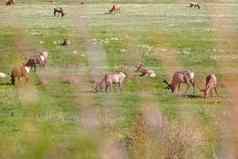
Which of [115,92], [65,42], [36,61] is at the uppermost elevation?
[65,42]

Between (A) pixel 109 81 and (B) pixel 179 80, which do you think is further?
Result: (A) pixel 109 81

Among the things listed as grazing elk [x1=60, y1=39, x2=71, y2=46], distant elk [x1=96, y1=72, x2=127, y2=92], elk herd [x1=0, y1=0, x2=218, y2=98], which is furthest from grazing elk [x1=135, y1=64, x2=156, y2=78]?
grazing elk [x1=60, y1=39, x2=71, y2=46]

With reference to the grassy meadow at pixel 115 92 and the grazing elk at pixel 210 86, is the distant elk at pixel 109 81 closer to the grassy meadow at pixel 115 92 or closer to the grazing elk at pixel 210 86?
the grassy meadow at pixel 115 92

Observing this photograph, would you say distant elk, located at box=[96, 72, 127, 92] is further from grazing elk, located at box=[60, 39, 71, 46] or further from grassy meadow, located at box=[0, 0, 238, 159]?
grazing elk, located at box=[60, 39, 71, 46]

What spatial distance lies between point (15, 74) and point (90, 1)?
2203 inches

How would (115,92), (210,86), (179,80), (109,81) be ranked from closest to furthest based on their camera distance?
1. (210,86)
2. (179,80)
3. (115,92)
4. (109,81)

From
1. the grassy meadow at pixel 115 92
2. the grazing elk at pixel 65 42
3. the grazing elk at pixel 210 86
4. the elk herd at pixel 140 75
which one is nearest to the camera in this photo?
the grassy meadow at pixel 115 92

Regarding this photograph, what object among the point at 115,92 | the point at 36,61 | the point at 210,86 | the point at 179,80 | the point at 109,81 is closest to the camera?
the point at 210,86

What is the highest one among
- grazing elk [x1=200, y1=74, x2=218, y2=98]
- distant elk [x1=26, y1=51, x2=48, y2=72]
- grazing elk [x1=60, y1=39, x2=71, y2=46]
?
grazing elk [x1=60, y1=39, x2=71, y2=46]

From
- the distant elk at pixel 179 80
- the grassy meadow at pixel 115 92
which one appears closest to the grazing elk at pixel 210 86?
the grassy meadow at pixel 115 92

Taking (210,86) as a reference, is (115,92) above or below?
below

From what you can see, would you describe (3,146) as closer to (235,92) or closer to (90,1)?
(235,92)

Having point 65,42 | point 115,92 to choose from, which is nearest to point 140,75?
point 115,92

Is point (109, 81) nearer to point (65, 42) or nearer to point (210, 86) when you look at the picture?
point (210, 86)
